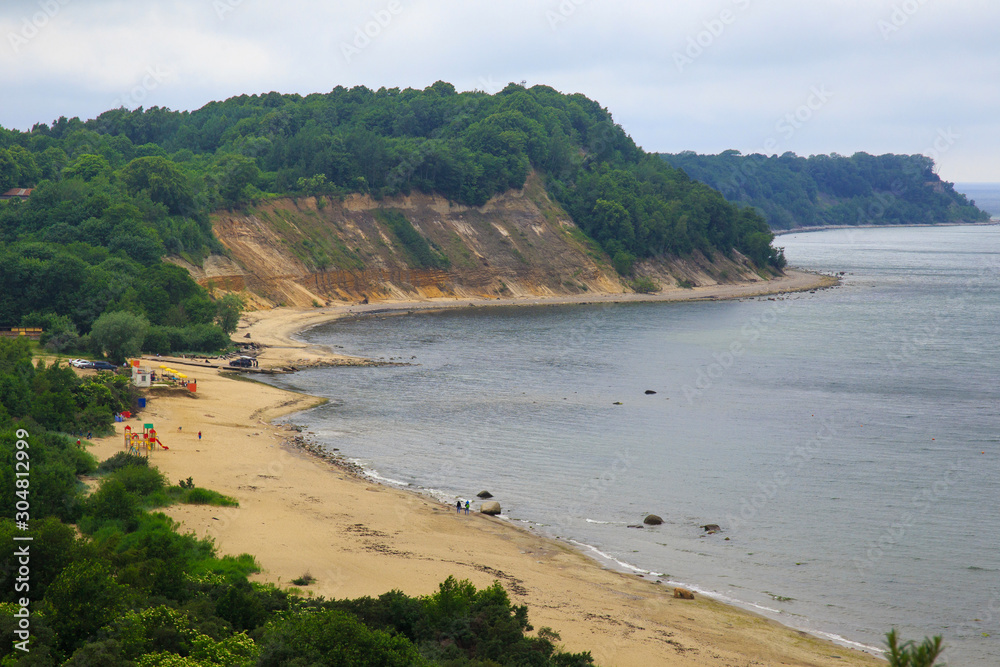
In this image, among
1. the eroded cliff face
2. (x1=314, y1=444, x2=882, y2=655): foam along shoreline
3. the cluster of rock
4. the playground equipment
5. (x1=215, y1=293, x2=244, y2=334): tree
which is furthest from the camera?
the eroded cliff face

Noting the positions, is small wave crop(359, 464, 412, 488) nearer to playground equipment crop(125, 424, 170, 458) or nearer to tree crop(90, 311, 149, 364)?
playground equipment crop(125, 424, 170, 458)

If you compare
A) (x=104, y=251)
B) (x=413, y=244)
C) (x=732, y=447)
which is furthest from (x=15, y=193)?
(x=732, y=447)

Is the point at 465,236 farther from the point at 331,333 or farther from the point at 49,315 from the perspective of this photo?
the point at 49,315

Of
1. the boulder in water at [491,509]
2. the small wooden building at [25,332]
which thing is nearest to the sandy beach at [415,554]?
the boulder in water at [491,509]

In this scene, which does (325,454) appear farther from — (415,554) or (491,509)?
(415,554)

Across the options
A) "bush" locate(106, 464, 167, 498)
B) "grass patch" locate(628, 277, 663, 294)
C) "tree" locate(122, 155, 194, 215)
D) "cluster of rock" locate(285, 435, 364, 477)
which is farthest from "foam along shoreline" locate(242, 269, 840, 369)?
"bush" locate(106, 464, 167, 498)

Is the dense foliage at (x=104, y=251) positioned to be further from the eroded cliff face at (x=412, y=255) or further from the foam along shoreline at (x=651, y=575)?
the foam along shoreline at (x=651, y=575)
